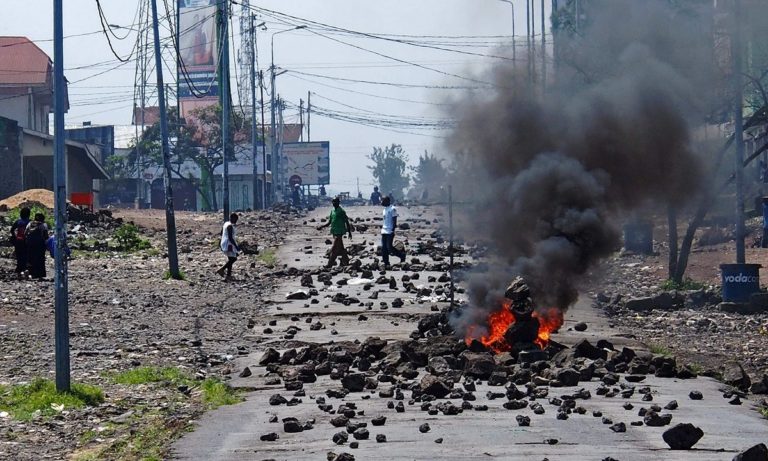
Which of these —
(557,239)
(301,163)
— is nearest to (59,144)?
(557,239)

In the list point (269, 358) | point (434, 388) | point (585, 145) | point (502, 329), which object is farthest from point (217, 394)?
point (585, 145)

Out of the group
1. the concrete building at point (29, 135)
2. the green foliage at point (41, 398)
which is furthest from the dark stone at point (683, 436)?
the concrete building at point (29, 135)

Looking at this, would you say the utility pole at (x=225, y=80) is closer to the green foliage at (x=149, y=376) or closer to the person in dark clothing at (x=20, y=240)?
the person in dark clothing at (x=20, y=240)

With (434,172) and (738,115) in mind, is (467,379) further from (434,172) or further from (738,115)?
(434,172)

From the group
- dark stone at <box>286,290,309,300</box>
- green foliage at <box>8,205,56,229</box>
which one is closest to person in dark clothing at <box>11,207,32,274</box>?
dark stone at <box>286,290,309,300</box>

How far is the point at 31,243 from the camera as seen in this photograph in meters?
23.5

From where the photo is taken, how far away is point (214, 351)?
15.7 meters

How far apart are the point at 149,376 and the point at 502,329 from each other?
4.62 m

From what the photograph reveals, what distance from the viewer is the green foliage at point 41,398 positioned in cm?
1065

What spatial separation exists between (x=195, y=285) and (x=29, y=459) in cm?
1613

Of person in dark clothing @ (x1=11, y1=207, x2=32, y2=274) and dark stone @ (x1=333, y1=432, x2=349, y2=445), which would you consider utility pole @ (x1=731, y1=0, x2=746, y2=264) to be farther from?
person in dark clothing @ (x1=11, y1=207, x2=32, y2=274)

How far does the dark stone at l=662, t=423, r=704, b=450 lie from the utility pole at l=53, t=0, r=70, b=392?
6.08 m

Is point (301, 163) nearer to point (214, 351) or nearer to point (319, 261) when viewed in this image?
point (319, 261)

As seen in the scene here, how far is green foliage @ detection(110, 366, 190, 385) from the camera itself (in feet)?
41.8
